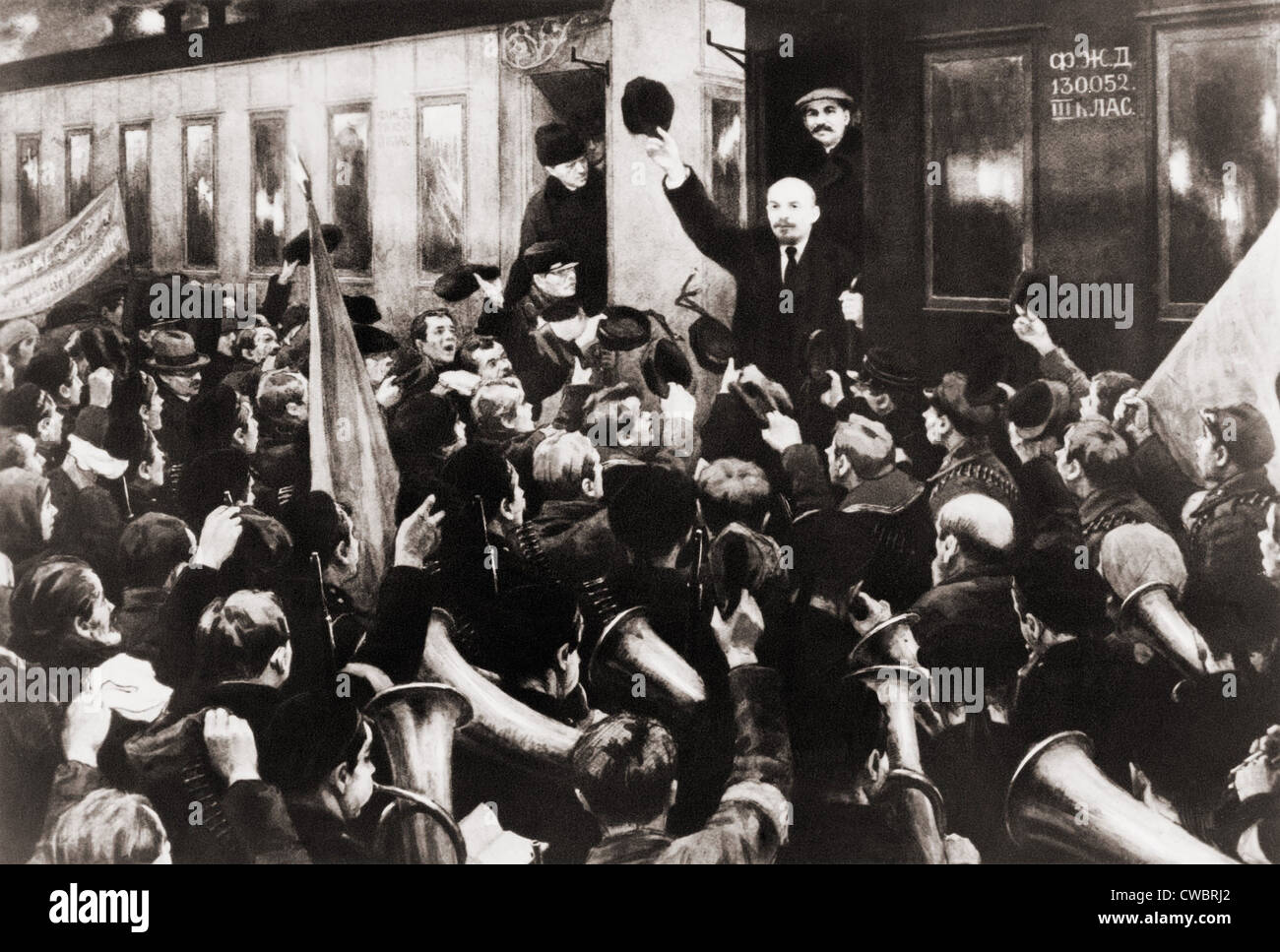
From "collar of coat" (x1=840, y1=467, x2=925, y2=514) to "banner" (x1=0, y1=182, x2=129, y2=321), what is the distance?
8.76 feet

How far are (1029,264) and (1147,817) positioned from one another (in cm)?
179

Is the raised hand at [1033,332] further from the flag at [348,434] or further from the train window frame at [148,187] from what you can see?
the train window frame at [148,187]

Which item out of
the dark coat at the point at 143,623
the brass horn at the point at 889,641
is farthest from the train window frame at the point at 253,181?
the brass horn at the point at 889,641

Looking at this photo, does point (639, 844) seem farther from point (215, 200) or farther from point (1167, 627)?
point (215, 200)

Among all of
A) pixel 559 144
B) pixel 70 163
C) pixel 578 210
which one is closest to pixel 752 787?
pixel 578 210

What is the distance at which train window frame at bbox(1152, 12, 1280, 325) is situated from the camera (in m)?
3.79

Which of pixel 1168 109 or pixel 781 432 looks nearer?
pixel 1168 109

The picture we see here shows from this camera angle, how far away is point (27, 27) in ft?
14.3

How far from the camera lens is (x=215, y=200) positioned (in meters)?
4.27

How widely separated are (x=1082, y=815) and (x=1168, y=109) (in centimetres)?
225

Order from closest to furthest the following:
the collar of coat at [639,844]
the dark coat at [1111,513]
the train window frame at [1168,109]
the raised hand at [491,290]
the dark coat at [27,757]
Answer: the train window frame at [1168,109]
the dark coat at [1111,513]
the collar of coat at [639,844]
the raised hand at [491,290]
the dark coat at [27,757]

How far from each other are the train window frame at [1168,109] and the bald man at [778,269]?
96 centimetres

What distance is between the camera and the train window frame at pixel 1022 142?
389 cm

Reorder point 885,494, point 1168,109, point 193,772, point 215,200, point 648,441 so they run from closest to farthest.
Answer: point 1168,109 → point 885,494 → point 648,441 → point 193,772 → point 215,200
